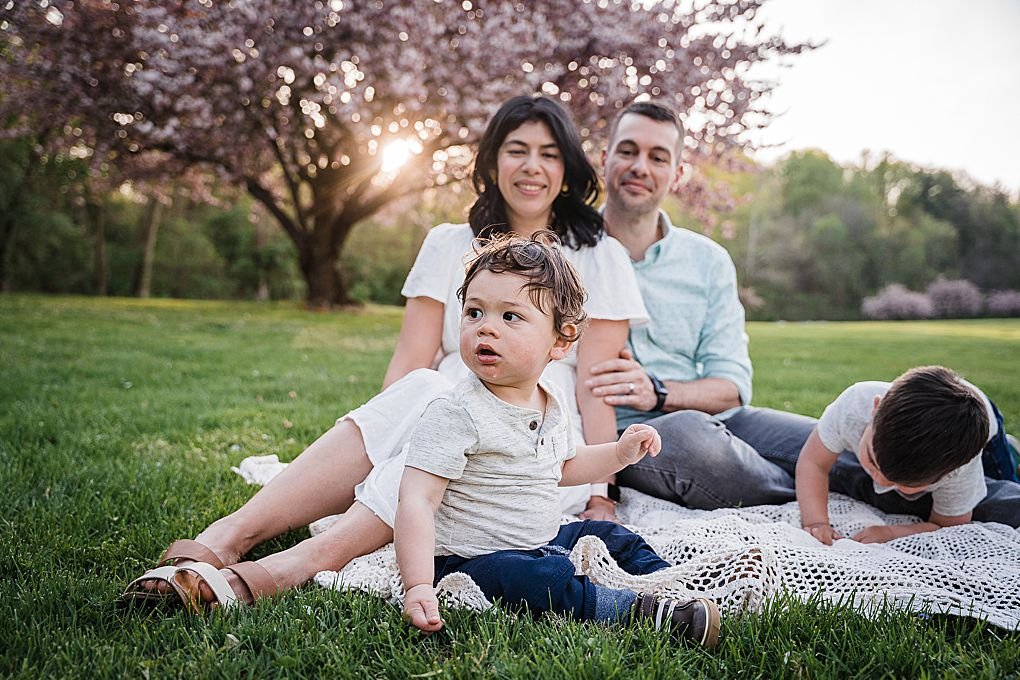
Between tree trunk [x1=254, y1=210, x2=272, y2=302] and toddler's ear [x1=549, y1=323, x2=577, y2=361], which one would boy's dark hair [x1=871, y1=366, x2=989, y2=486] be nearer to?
toddler's ear [x1=549, y1=323, x2=577, y2=361]

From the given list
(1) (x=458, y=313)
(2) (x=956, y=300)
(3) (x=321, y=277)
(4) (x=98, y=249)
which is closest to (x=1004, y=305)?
(2) (x=956, y=300)

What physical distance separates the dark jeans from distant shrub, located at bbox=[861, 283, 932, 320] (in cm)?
3475

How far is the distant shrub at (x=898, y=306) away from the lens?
112ft

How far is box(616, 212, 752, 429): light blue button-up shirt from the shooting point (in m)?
3.45

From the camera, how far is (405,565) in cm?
184

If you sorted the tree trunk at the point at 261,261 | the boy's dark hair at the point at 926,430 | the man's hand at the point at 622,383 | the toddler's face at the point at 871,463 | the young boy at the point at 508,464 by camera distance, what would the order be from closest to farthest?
the young boy at the point at 508,464 → the boy's dark hair at the point at 926,430 → the toddler's face at the point at 871,463 → the man's hand at the point at 622,383 → the tree trunk at the point at 261,261

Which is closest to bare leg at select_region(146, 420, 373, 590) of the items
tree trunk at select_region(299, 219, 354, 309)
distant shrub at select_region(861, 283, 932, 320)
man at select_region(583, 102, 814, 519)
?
man at select_region(583, 102, 814, 519)

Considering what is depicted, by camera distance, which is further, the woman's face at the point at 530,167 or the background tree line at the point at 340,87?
the background tree line at the point at 340,87

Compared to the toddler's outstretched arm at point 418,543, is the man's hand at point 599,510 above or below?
below

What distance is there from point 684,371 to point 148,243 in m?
23.9

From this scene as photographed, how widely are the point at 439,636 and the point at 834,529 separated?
177 centimetres

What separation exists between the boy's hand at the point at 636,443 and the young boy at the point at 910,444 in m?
0.98

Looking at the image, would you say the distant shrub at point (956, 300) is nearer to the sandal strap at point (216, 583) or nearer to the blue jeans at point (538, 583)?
the blue jeans at point (538, 583)

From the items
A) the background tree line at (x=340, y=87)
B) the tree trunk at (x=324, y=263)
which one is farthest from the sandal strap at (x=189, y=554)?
the tree trunk at (x=324, y=263)
